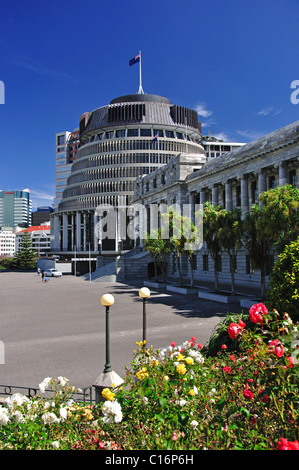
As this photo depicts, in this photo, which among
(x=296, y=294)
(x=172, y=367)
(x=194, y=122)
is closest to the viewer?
(x=172, y=367)

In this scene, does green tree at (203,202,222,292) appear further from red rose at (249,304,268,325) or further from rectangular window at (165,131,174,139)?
rectangular window at (165,131,174,139)

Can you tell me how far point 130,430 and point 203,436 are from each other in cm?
118

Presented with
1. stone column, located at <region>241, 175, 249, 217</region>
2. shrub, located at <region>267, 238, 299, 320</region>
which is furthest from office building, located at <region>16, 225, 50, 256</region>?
shrub, located at <region>267, 238, 299, 320</region>

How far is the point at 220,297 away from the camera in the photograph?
26984 millimetres

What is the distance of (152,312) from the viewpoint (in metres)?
23.6

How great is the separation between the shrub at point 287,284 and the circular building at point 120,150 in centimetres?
7202

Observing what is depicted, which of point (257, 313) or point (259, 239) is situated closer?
point (257, 313)

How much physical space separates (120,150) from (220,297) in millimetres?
69166

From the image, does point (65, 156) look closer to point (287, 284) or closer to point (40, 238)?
point (40, 238)

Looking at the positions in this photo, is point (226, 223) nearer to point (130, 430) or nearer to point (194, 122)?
point (130, 430)

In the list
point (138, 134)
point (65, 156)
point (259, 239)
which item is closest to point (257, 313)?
point (259, 239)

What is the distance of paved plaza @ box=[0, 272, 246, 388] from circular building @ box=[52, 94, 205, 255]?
190 ft

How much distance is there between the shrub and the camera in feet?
41.3
